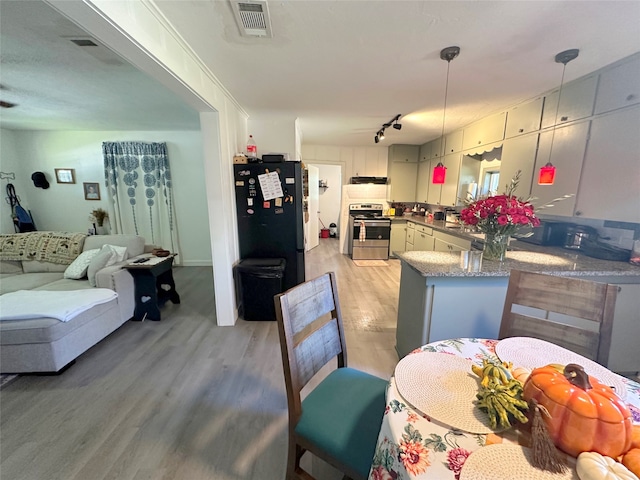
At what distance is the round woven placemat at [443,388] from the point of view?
699 millimetres

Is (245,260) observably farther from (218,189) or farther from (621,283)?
(621,283)

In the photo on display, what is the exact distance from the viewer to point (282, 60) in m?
1.90

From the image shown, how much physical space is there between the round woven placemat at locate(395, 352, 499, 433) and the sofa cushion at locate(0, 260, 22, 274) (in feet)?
14.3

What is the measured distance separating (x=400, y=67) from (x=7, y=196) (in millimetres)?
6050

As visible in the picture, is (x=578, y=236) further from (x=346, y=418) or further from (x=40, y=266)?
(x=40, y=266)

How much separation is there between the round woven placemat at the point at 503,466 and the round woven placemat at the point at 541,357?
0.40 meters

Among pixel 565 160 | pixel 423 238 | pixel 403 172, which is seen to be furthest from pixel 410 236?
pixel 565 160

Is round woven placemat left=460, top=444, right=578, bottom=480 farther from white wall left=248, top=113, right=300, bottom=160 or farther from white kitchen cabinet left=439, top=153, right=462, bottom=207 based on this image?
white kitchen cabinet left=439, top=153, right=462, bottom=207

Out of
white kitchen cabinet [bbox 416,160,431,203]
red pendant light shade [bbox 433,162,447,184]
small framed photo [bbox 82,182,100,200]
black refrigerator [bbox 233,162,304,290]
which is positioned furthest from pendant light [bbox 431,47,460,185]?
small framed photo [bbox 82,182,100,200]

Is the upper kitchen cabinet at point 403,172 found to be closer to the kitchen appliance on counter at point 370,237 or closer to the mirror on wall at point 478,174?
the kitchen appliance on counter at point 370,237

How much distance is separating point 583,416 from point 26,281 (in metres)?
4.28

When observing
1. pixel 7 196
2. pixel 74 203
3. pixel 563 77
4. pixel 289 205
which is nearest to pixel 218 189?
pixel 289 205

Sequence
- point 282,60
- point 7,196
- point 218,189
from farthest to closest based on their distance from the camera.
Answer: point 7,196 → point 218,189 → point 282,60

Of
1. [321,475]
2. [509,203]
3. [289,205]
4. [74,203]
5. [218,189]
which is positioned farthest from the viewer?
[74,203]
